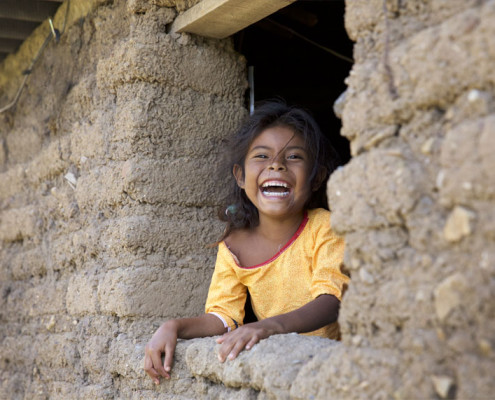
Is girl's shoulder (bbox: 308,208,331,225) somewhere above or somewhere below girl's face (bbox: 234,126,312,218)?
below

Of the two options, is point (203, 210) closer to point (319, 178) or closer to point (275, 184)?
point (275, 184)

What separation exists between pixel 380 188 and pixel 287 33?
2.20 m

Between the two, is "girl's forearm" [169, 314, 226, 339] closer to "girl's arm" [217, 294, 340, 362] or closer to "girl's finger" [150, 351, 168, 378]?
"girl's finger" [150, 351, 168, 378]

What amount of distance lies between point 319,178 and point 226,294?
2.03 ft

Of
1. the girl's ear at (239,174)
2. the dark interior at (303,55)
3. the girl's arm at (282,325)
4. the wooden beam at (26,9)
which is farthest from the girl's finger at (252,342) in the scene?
the wooden beam at (26,9)

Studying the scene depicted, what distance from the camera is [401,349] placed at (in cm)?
131

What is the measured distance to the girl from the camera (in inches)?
90.3

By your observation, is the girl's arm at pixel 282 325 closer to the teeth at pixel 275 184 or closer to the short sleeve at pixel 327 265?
→ the short sleeve at pixel 327 265

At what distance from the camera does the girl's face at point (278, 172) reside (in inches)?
99.0

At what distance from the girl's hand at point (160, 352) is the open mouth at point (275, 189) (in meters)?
0.65

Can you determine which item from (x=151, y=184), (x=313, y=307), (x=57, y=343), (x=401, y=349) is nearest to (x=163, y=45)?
(x=151, y=184)

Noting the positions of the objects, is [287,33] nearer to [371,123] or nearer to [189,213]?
[189,213]

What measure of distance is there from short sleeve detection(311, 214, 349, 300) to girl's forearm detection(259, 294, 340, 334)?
1.4 inches

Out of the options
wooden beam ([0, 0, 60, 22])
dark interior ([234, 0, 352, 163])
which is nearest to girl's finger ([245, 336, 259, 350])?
dark interior ([234, 0, 352, 163])
